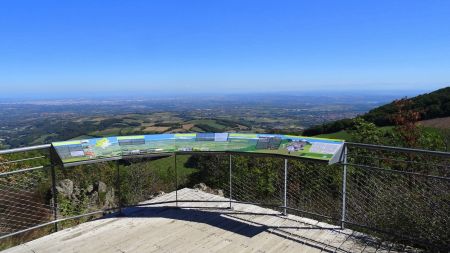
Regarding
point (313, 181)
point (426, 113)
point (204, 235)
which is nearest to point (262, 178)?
point (313, 181)

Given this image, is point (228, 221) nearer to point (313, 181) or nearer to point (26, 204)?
point (26, 204)

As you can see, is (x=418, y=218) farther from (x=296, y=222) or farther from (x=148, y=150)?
(x=148, y=150)

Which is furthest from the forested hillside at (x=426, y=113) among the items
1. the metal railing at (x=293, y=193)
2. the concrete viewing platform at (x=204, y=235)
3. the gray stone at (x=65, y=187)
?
the concrete viewing platform at (x=204, y=235)

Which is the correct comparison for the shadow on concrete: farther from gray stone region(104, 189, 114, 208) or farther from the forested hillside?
the forested hillside

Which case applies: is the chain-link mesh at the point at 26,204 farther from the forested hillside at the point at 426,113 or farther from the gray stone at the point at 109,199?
the forested hillside at the point at 426,113

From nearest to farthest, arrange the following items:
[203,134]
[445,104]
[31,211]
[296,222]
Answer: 1. [296,222]
2. [203,134]
3. [31,211]
4. [445,104]

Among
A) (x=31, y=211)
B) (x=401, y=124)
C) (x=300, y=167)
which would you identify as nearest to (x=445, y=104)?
(x=401, y=124)
